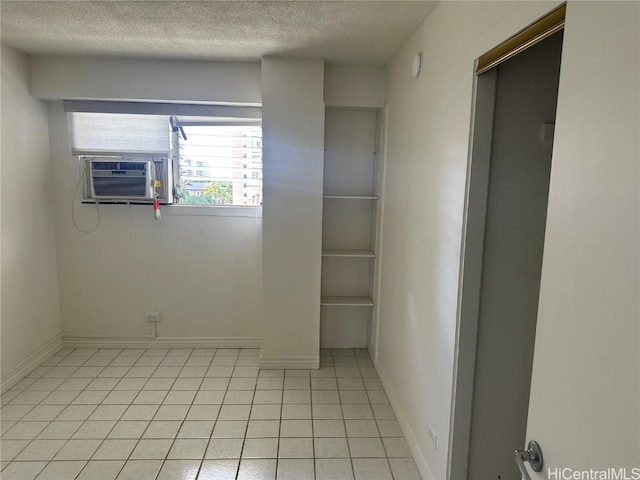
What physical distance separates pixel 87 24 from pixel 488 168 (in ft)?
8.41

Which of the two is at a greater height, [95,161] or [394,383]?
[95,161]

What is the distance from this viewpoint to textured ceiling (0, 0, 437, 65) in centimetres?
211

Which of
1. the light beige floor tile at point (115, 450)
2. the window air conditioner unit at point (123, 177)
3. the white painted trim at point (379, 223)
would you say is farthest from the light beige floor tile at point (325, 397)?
the window air conditioner unit at point (123, 177)

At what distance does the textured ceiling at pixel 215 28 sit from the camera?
211cm

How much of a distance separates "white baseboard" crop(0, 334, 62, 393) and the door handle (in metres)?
3.41

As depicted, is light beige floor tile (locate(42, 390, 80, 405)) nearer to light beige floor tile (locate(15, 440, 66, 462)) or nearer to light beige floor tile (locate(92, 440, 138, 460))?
light beige floor tile (locate(15, 440, 66, 462))

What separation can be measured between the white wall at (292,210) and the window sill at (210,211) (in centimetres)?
47

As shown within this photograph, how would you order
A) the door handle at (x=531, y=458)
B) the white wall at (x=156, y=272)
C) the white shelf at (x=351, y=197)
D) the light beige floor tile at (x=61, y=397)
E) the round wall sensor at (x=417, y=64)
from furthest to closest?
1. the white wall at (x=156, y=272)
2. the white shelf at (x=351, y=197)
3. the light beige floor tile at (x=61, y=397)
4. the round wall sensor at (x=417, y=64)
5. the door handle at (x=531, y=458)

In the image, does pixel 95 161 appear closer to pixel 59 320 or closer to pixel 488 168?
pixel 59 320

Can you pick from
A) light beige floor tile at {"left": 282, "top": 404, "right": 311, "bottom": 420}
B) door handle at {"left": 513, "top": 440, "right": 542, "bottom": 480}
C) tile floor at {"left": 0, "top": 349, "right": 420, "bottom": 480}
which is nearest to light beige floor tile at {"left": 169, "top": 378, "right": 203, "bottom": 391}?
tile floor at {"left": 0, "top": 349, "right": 420, "bottom": 480}

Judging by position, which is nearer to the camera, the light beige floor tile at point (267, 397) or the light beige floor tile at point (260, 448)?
the light beige floor tile at point (260, 448)

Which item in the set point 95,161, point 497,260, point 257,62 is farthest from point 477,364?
point 95,161

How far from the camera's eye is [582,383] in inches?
33.4

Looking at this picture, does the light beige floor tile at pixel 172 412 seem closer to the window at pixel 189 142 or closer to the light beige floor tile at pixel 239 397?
the light beige floor tile at pixel 239 397
